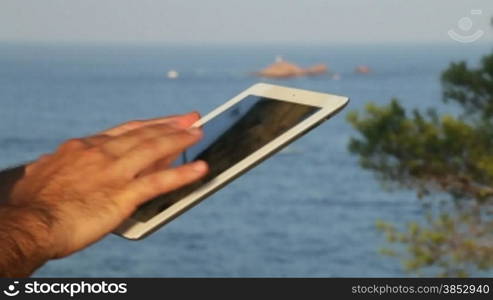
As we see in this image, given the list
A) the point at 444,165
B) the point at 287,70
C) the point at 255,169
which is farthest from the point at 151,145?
the point at 255,169

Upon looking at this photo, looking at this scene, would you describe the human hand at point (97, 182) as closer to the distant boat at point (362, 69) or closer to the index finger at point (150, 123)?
the index finger at point (150, 123)

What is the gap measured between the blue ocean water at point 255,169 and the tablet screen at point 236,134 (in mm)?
4626

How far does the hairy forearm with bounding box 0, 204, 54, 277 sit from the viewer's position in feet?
1.10

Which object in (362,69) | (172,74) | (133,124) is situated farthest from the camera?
(172,74)

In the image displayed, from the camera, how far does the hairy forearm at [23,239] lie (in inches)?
13.2

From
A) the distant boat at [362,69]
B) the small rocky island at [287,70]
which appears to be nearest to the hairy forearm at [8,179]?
the small rocky island at [287,70]

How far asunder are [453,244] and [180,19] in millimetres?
2761

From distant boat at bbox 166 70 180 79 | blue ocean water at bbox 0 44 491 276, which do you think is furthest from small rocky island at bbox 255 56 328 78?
distant boat at bbox 166 70 180 79

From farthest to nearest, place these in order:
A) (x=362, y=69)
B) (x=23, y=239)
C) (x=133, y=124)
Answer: (x=362, y=69) < (x=133, y=124) < (x=23, y=239)

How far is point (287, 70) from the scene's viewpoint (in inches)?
203

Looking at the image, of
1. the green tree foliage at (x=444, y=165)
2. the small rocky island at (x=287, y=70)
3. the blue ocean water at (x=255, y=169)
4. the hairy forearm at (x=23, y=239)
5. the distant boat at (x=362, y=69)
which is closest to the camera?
the hairy forearm at (x=23, y=239)

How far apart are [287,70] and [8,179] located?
4.75m

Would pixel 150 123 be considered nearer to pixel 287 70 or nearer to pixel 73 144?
pixel 73 144

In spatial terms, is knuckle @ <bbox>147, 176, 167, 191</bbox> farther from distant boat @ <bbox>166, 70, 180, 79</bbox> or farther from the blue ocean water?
distant boat @ <bbox>166, 70, 180, 79</bbox>
